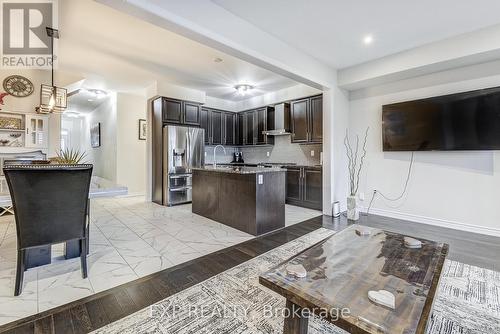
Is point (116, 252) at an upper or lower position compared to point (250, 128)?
lower

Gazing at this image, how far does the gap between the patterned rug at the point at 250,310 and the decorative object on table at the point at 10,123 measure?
501 centimetres

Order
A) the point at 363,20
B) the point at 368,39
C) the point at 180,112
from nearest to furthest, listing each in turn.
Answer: the point at 363,20
the point at 368,39
the point at 180,112

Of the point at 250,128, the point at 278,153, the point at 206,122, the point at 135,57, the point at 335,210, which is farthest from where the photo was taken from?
the point at 250,128

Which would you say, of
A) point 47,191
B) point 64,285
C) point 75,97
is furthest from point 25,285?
point 75,97

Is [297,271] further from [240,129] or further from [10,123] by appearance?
[10,123]

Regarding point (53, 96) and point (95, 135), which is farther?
point (95, 135)

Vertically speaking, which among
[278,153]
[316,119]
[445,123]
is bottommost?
[278,153]

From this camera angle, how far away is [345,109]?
4672 mm

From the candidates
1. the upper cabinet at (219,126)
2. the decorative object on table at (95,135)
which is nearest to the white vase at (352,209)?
the upper cabinet at (219,126)

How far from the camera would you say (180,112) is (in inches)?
215

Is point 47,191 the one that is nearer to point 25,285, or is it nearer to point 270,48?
point 25,285

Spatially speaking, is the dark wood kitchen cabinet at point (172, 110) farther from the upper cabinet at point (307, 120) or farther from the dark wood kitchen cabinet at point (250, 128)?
the upper cabinet at point (307, 120)

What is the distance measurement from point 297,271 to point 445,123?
376 centimetres

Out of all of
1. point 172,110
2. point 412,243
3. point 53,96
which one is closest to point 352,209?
point 412,243
